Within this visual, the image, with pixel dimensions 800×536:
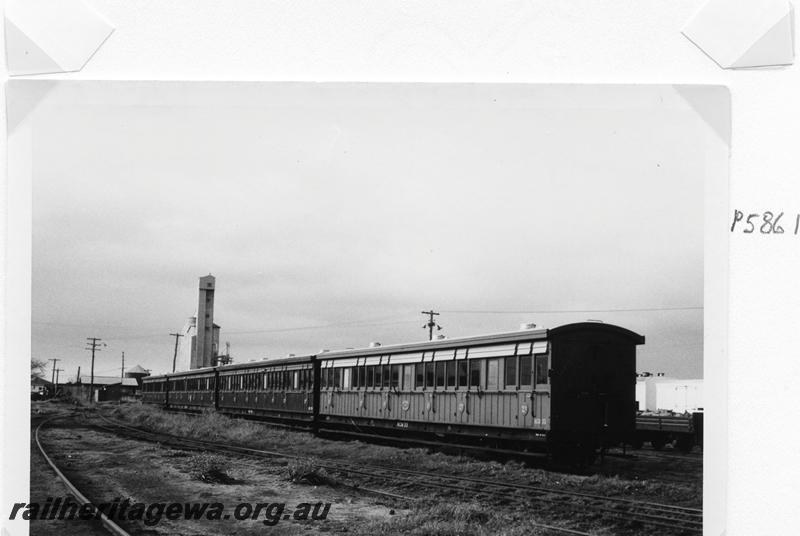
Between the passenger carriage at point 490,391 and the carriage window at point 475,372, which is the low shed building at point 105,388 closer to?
the passenger carriage at point 490,391

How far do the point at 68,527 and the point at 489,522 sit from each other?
6.29 ft

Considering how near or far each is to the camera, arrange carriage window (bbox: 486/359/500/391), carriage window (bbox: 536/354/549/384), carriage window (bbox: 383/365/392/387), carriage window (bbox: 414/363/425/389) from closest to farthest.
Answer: carriage window (bbox: 536/354/549/384), carriage window (bbox: 486/359/500/391), carriage window (bbox: 414/363/425/389), carriage window (bbox: 383/365/392/387)

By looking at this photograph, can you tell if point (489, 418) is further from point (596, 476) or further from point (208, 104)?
point (208, 104)

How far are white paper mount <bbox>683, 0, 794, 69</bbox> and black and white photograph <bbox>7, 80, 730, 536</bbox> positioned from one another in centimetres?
21

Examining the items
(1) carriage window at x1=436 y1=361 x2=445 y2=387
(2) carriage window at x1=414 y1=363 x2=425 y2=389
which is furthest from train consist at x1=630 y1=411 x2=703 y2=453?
(2) carriage window at x1=414 y1=363 x2=425 y2=389

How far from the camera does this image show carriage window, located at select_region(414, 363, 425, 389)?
5.40 meters

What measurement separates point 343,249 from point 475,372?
2.68 metres

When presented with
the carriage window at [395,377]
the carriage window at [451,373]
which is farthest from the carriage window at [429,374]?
the carriage window at [395,377]

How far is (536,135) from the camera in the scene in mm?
2994

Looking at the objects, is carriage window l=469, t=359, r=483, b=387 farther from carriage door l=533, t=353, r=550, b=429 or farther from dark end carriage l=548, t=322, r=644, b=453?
dark end carriage l=548, t=322, r=644, b=453

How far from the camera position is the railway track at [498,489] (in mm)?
2902

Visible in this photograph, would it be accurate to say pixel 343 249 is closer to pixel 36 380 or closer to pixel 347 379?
pixel 36 380

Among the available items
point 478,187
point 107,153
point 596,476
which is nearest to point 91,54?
point 107,153

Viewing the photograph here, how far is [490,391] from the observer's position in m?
5.62
